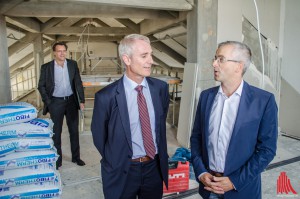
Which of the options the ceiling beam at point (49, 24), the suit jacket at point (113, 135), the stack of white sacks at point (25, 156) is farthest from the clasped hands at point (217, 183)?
the ceiling beam at point (49, 24)

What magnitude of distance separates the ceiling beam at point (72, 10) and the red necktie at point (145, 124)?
108 inches

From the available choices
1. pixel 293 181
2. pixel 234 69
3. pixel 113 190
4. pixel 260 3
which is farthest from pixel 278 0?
pixel 113 190

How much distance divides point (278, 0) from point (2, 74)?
4474 millimetres

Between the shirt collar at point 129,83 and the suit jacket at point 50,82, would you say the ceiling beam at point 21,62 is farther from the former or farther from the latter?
the shirt collar at point 129,83

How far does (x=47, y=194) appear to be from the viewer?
232 cm

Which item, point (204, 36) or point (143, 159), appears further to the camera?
point (204, 36)

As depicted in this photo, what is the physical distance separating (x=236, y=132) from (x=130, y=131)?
61 cm

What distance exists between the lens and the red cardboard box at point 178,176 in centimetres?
268

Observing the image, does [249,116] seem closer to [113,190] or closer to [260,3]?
[113,190]

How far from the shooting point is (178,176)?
8.93ft

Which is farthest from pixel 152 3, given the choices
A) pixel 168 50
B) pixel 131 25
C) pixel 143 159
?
pixel 168 50

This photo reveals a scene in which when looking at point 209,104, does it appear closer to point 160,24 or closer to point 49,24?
point 160,24

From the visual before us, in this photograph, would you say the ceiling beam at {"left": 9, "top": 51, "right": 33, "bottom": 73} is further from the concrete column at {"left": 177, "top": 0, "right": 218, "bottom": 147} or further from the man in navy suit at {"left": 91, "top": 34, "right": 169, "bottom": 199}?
the man in navy suit at {"left": 91, "top": 34, "right": 169, "bottom": 199}

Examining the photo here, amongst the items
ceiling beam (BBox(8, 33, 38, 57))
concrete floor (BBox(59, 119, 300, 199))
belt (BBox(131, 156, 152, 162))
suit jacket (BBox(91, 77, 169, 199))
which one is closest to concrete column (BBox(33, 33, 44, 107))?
ceiling beam (BBox(8, 33, 38, 57))
